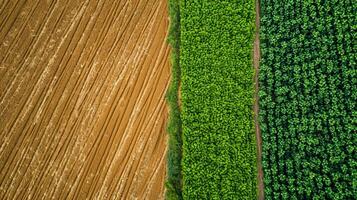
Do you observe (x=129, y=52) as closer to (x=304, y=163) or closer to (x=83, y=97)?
(x=83, y=97)

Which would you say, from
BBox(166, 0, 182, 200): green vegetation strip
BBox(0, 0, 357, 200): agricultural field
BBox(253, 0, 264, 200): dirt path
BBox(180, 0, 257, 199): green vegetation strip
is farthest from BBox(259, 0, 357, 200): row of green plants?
BBox(166, 0, 182, 200): green vegetation strip

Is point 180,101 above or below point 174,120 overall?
above

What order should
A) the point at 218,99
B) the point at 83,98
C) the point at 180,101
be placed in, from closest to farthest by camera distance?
the point at 218,99, the point at 180,101, the point at 83,98

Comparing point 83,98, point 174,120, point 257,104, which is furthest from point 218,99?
point 83,98

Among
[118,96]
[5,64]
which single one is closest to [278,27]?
[118,96]

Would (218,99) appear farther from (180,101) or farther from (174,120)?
(174,120)
